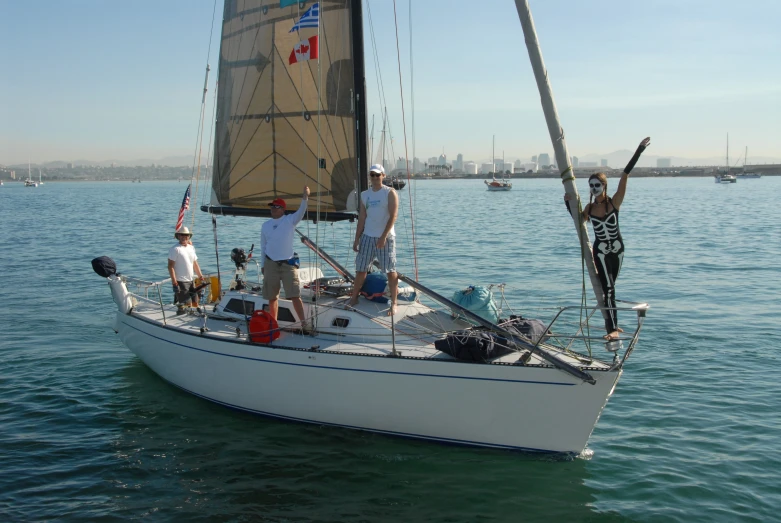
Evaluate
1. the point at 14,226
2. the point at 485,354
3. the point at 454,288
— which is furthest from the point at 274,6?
the point at 14,226

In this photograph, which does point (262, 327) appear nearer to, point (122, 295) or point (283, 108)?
point (122, 295)

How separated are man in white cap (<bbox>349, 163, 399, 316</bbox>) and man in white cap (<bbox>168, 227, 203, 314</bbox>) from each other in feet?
11.0

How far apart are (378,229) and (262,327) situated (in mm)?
2006

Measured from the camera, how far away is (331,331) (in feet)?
30.5

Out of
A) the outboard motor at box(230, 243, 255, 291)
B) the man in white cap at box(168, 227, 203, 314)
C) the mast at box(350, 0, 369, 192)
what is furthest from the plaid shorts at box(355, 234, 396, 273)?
the man in white cap at box(168, 227, 203, 314)

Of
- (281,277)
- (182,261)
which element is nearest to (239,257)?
(182,261)

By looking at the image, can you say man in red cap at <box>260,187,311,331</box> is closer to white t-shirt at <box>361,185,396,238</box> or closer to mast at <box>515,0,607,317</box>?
white t-shirt at <box>361,185,396,238</box>

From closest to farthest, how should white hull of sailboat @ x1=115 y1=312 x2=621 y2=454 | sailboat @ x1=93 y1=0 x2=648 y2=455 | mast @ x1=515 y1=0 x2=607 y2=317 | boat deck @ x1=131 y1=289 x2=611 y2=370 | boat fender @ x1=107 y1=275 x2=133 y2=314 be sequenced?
mast @ x1=515 y1=0 x2=607 y2=317 → white hull of sailboat @ x1=115 y1=312 x2=621 y2=454 → sailboat @ x1=93 y1=0 x2=648 y2=455 → boat deck @ x1=131 y1=289 x2=611 y2=370 → boat fender @ x1=107 y1=275 x2=133 y2=314

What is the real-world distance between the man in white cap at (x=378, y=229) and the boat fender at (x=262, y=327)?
126 cm

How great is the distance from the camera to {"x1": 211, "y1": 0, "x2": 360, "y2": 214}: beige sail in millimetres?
9977

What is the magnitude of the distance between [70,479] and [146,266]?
16.1m

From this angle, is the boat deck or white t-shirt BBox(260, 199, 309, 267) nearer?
the boat deck

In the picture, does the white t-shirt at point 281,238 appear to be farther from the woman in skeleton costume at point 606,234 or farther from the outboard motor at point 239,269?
the woman in skeleton costume at point 606,234

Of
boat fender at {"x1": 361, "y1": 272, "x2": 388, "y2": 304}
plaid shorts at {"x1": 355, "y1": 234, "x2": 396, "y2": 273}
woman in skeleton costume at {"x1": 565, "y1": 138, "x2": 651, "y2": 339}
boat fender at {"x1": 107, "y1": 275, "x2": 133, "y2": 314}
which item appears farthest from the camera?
boat fender at {"x1": 107, "y1": 275, "x2": 133, "y2": 314}
